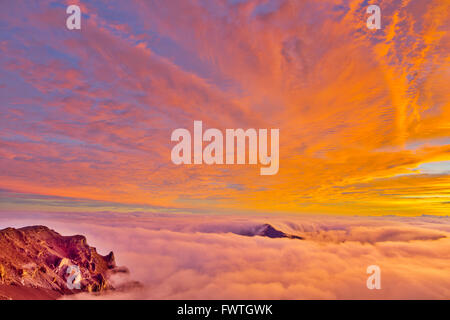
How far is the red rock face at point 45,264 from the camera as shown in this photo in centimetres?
9181

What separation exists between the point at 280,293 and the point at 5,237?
476 ft

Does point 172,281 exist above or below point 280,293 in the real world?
below

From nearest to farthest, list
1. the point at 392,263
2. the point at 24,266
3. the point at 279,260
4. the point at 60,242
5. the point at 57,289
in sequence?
the point at 24,266 → the point at 57,289 → the point at 60,242 → the point at 392,263 → the point at 279,260

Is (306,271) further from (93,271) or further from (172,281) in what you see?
(93,271)

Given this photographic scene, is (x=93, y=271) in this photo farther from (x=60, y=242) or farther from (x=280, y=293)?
(x=280, y=293)

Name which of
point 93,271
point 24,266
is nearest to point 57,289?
point 24,266

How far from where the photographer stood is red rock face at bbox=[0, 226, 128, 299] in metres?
91.8

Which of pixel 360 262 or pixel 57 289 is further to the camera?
pixel 360 262

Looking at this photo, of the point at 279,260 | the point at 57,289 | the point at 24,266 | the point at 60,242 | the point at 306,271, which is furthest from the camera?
the point at 279,260

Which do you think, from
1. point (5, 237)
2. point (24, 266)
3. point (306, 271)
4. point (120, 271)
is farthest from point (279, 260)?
point (5, 237)

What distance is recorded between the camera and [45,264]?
384 ft

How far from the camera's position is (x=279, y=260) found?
645 feet
